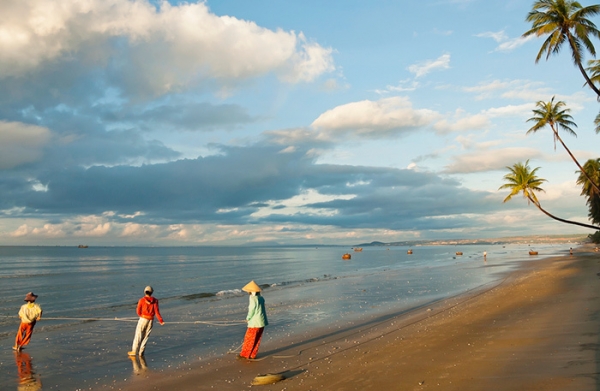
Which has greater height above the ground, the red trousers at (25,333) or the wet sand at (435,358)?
the red trousers at (25,333)

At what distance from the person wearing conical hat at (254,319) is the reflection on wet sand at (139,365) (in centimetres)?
283

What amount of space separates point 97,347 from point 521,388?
13.4 m

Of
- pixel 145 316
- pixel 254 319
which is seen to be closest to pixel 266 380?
pixel 254 319

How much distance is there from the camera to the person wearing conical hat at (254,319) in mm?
11581

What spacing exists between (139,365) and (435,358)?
8.09 meters

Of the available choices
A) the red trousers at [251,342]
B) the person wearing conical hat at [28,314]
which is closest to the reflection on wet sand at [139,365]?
the red trousers at [251,342]

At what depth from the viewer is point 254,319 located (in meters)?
11.5

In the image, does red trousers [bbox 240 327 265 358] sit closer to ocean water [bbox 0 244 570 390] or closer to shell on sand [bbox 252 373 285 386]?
ocean water [bbox 0 244 570 390]

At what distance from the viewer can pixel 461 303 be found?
2206 cm

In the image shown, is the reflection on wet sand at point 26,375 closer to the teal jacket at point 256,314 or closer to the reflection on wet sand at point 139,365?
the reflection on wet sand at point 139,365

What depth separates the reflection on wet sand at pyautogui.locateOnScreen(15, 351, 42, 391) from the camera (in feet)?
34.9

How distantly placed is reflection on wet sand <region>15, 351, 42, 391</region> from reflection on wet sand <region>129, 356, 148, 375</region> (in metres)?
2.25

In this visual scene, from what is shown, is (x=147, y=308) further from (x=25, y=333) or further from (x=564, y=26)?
(x=564, y=26)

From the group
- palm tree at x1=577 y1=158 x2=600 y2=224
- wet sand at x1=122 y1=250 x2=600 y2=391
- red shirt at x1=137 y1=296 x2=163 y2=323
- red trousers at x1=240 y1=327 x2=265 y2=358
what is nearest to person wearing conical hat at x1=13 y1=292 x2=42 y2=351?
red shirt at x1=137 y1=296 x2=163 y2=323
